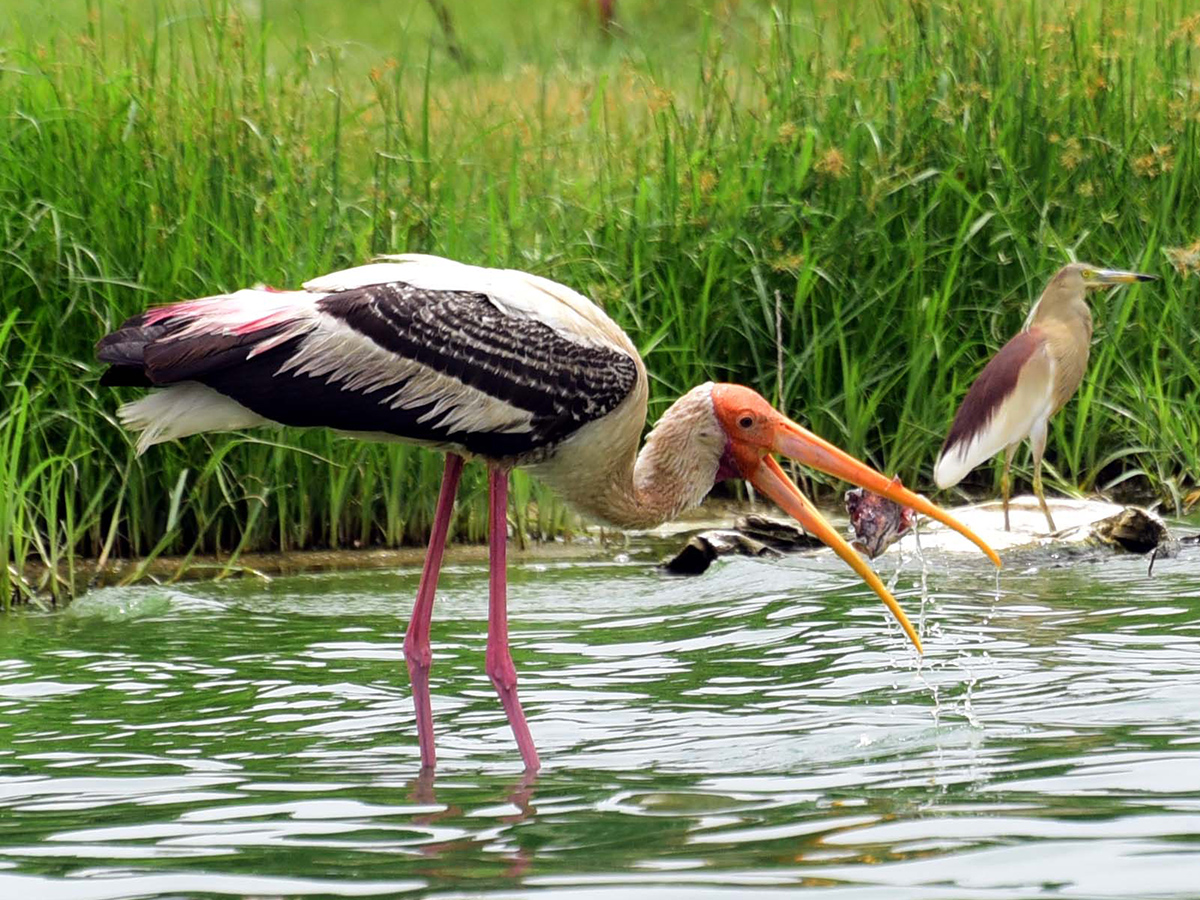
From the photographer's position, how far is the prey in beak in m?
5.02

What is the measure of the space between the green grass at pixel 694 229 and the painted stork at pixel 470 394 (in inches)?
75.0

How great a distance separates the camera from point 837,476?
4996 mm

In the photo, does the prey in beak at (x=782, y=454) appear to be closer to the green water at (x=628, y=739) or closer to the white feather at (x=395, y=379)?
the green water at (x=628, y=739)

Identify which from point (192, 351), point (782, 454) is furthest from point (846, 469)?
point (192, 351)

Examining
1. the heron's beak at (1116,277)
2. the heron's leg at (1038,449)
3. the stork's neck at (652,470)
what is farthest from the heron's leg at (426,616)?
the heron's beak at (1116,277)

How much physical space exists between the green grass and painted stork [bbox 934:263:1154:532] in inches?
14.0

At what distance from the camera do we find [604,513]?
17.4 ft

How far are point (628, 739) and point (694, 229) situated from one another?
11.6 feet

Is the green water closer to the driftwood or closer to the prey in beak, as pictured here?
the driftwood

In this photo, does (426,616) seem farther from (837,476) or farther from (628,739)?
(837,476)

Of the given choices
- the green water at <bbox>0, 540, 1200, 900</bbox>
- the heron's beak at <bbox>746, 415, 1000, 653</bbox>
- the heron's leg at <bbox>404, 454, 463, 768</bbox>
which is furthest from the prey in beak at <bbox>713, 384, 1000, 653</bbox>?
the heron's leg at <bbox>404, 454, 463, 768</bbox>

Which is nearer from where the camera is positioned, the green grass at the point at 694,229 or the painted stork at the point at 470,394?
the painted stork at the point at 470,394

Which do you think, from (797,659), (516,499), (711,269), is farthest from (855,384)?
(797,659)

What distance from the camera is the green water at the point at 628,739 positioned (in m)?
3.51
